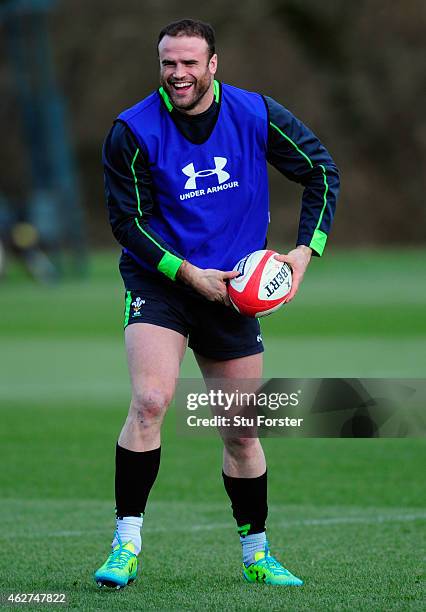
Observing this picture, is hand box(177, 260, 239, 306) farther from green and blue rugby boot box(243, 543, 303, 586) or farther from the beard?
green and blue rugby boot box(243, 543, 303, 586)

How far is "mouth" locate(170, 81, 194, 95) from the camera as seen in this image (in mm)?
5781

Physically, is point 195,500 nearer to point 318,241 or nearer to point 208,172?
point 318,241

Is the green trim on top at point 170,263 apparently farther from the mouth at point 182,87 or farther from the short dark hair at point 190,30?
the short dark hair at point 190,30

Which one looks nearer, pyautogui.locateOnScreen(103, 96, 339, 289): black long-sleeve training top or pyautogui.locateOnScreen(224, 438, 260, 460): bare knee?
pyautogui.locateOnScreen(103, 96, 339, 289): black long-sleeve training top

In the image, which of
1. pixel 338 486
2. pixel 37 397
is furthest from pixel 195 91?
pixel 37 397

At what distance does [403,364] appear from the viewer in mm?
16141

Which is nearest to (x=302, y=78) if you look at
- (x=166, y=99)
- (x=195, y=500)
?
(x=195, y=500)

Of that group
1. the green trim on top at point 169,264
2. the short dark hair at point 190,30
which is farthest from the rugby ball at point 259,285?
the short dark hair at point 190,30

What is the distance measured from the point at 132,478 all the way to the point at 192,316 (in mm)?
757

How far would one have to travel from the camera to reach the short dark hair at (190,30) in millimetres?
5785

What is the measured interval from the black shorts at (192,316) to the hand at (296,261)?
0.27 m

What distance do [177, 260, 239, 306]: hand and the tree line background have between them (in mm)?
42318

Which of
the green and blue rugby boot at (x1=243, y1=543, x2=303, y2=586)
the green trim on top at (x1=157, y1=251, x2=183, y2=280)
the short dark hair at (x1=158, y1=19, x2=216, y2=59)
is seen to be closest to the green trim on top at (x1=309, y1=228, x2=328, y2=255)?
the green trim on top at (x1=157, y1=251, x2=183, y2=280)

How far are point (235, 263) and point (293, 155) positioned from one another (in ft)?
1.85
